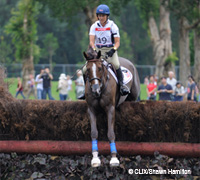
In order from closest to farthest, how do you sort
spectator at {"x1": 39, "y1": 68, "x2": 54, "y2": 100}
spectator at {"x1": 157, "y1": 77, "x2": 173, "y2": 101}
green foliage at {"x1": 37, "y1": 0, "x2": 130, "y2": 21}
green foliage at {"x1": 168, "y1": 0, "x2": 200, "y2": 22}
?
1. spectator at {"x1": 157, "y1": 77, "x2": 173, "y2": 101}
2. spectator at {"x1": 39, "y1": 68, "x2": 54, "y2": 100}
3. green foliage at {"x1": 37, "y1": 0, "x2": 130, "y2": 21}
4. green foliage at {"x1": 168, "y1": 0, "x2": 200, "y2": 22}

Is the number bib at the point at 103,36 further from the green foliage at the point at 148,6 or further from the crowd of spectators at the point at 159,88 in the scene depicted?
the green foliage at the point at 148,6

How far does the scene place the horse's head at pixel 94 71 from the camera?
7706 millimetres

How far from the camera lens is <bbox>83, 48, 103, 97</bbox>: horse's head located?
7.71 m

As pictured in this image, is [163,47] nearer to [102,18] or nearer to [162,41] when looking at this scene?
[162,41]

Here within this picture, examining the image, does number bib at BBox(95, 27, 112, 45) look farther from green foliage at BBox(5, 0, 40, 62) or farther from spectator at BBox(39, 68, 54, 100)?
green foliage at BBox(5, 0, 40, 62)

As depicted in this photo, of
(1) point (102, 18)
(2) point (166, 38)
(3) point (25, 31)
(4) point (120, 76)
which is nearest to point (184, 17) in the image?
(2) point (166, 38)

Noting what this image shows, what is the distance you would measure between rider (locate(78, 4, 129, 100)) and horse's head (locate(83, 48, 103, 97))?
0.51 m

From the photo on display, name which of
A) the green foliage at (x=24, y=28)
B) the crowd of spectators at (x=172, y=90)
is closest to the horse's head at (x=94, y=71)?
the crowd of spectators at (x=172, y=90)

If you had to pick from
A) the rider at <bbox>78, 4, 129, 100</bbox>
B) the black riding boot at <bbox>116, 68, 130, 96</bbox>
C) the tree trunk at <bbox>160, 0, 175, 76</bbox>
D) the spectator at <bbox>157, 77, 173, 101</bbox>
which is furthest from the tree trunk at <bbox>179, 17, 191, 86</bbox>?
the rider at <bbox>78, 4, 129, 100</bbox>

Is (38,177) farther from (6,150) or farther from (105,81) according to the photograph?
(105,81)

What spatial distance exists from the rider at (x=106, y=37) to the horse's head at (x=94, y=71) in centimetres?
51

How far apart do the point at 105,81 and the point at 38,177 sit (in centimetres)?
219

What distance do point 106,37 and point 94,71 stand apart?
4.02ft

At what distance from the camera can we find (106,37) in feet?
28.7
